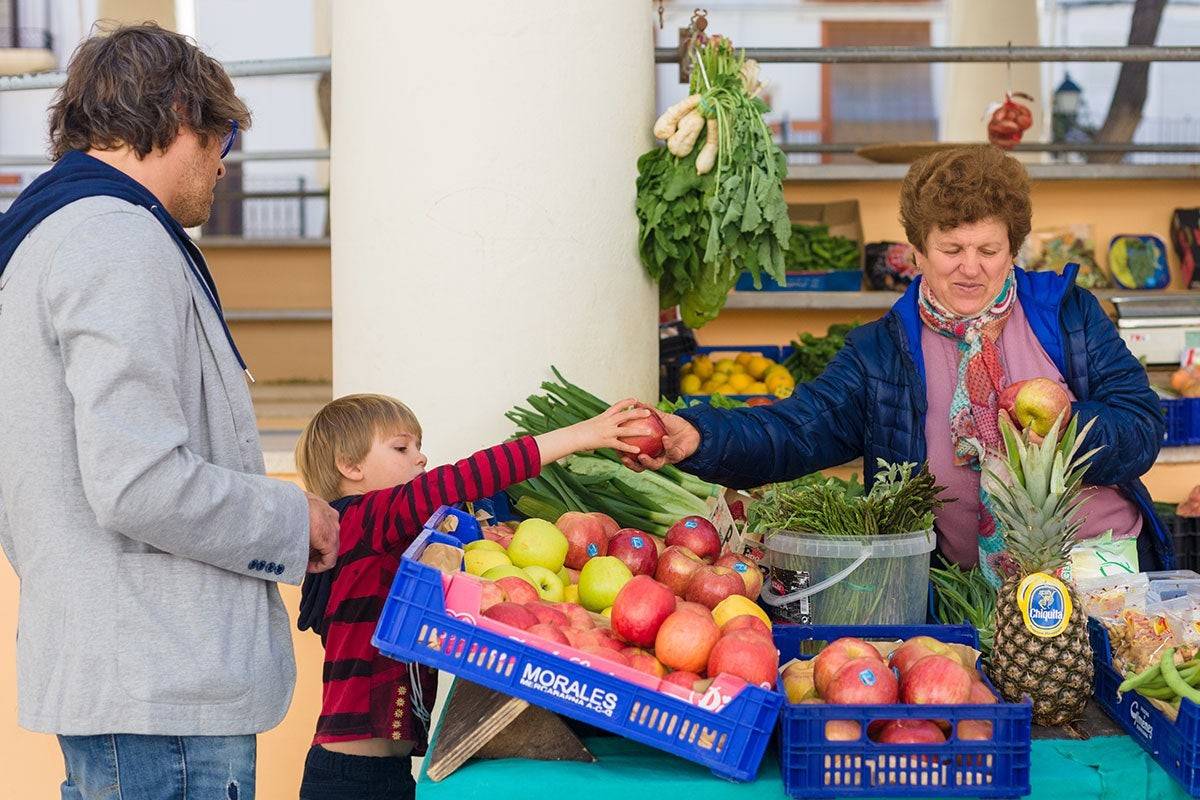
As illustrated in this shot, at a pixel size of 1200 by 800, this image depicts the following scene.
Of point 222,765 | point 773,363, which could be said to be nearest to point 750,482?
point 222,765

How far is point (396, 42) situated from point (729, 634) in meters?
2.46

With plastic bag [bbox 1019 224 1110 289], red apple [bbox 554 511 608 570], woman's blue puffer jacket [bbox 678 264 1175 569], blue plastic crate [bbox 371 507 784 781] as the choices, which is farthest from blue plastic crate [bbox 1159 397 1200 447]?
blue plastic crate [bbox 371 507 784 781]

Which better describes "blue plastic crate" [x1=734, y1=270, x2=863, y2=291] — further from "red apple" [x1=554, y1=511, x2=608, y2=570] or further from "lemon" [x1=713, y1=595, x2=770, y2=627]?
"lemon" [x1=713, y1=595, x2=770, y2=627]

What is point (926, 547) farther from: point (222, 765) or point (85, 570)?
point (85, 570)

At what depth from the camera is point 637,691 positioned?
82.8 inches

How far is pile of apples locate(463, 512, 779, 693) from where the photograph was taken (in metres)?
2.20

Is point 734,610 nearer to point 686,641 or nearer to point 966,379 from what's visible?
point 686,641

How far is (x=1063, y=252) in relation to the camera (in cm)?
625

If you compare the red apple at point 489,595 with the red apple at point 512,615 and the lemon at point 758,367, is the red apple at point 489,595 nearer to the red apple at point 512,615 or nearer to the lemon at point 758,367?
the red apple at point 512,615

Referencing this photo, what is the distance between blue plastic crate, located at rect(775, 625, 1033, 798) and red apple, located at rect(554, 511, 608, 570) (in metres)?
0.83

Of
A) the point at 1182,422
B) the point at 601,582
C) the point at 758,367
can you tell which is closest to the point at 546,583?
the point at 601,582

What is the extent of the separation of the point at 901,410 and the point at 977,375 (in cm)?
21

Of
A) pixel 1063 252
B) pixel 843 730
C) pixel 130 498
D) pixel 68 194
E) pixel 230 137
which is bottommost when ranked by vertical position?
pixel 843 730

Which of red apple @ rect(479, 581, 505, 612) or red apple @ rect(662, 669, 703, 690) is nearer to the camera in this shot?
red apple @ rect(662, 669, 703, 690)
